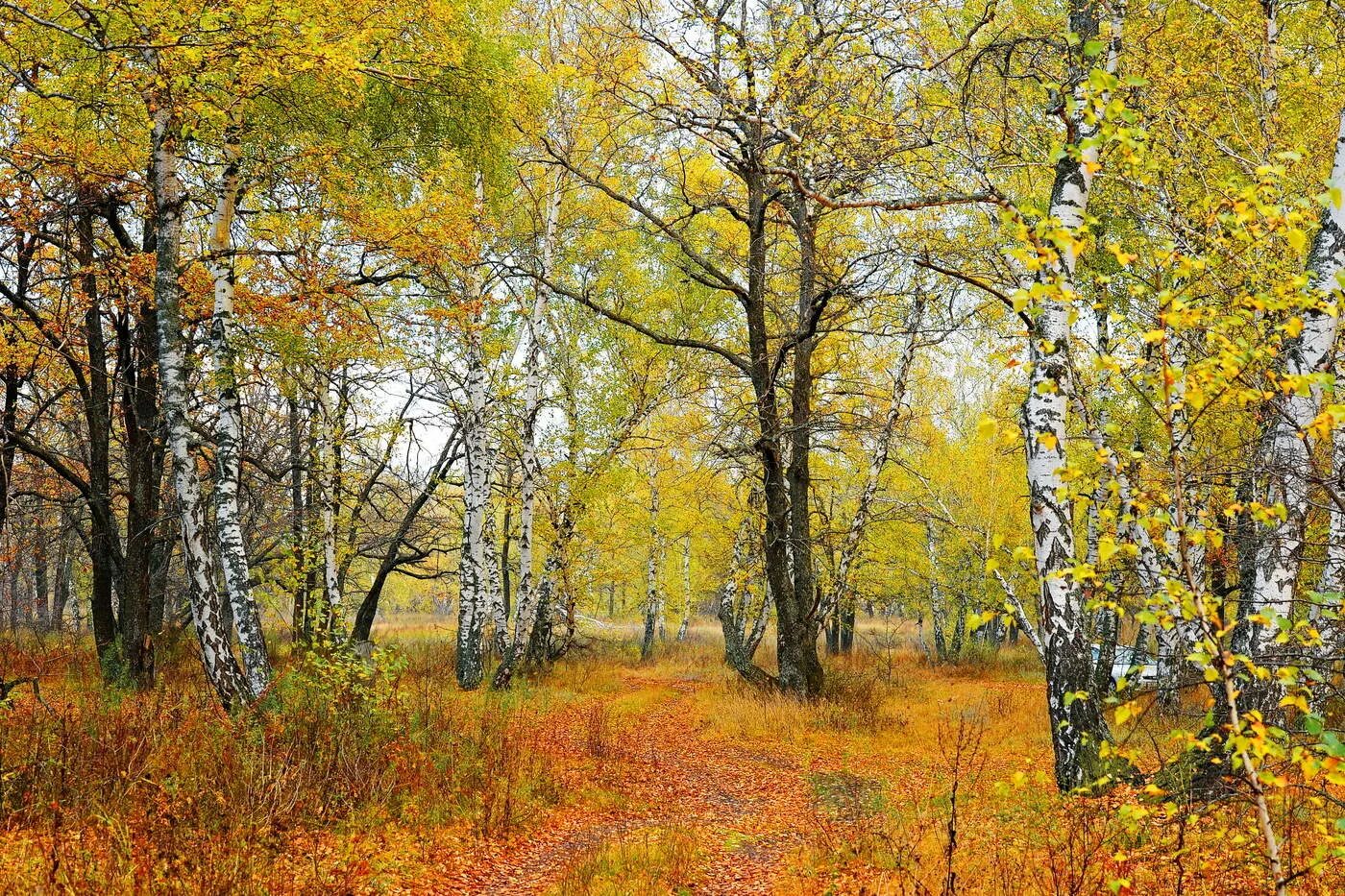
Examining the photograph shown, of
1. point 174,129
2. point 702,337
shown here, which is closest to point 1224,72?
point 702,337

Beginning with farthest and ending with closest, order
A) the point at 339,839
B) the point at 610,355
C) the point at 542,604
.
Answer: the point at 610,355 → the point at 542,604 → the point at 339,839

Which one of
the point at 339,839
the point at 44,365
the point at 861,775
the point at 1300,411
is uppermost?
the point at 44,365

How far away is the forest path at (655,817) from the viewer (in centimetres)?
477

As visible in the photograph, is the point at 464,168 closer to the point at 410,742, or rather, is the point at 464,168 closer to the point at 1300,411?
the point at 410,742

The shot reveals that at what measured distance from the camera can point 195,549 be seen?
6.87m

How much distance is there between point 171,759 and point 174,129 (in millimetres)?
5725

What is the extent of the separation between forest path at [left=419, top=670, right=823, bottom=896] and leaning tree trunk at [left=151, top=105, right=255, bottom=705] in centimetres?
334

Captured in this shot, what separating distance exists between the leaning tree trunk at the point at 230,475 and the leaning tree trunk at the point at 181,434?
155mm

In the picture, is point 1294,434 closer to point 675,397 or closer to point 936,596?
point 675,397

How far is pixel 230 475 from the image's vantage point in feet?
23.7

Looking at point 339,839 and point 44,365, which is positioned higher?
point 44,365

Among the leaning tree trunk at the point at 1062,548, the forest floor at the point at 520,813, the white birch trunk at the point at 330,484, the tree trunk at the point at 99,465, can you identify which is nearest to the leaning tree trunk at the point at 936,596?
the forest floor at the point at 520,813

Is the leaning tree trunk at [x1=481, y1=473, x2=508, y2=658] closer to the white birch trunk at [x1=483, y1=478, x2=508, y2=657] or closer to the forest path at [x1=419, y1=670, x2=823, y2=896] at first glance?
the white birch trunk at [x1=483, y1=478, x2=508, y2=657]

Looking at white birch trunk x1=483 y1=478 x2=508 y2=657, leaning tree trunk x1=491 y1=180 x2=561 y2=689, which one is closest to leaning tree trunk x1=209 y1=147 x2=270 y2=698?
leaning tree trunk x1=491 y1=180 x2=561 y2=689
